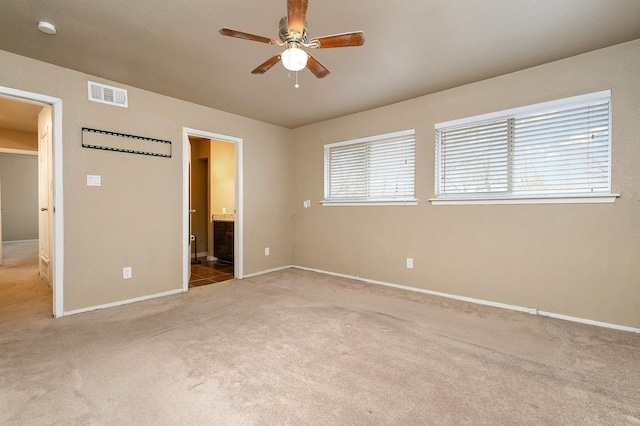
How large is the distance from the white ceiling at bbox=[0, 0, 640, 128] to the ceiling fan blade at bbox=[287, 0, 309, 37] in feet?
1.35

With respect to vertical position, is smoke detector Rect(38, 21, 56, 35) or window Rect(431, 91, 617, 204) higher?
smoke detector Rect(38, 21, 56, 35)

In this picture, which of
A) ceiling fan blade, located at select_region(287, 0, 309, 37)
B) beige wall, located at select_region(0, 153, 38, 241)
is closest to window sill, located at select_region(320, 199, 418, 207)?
ceiling fan blade, located at select_region(287, 0, 309, 37)

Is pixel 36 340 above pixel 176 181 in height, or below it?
below

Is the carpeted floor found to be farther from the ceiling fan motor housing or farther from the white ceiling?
the white ceiling

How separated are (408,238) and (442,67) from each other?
2.07 meters

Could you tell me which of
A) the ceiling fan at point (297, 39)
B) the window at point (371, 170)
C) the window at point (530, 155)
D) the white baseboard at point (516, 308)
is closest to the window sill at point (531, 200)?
the window at point (530, 155)

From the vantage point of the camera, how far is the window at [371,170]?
396 centimetres

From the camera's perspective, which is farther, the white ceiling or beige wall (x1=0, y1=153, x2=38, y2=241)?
beige wall (x1=0, y1=153, x2=38, y2=241)

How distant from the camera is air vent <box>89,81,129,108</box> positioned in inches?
122

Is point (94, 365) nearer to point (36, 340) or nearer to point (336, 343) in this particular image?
point (36, 340)

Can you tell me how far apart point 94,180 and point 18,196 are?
8.13m

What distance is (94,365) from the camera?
198cm

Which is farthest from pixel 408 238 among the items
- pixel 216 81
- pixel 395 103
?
pixel 216 81

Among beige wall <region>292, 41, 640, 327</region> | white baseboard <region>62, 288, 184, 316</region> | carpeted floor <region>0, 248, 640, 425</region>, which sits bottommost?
carpeted floor <region>0, 248, 640, 425</region>
